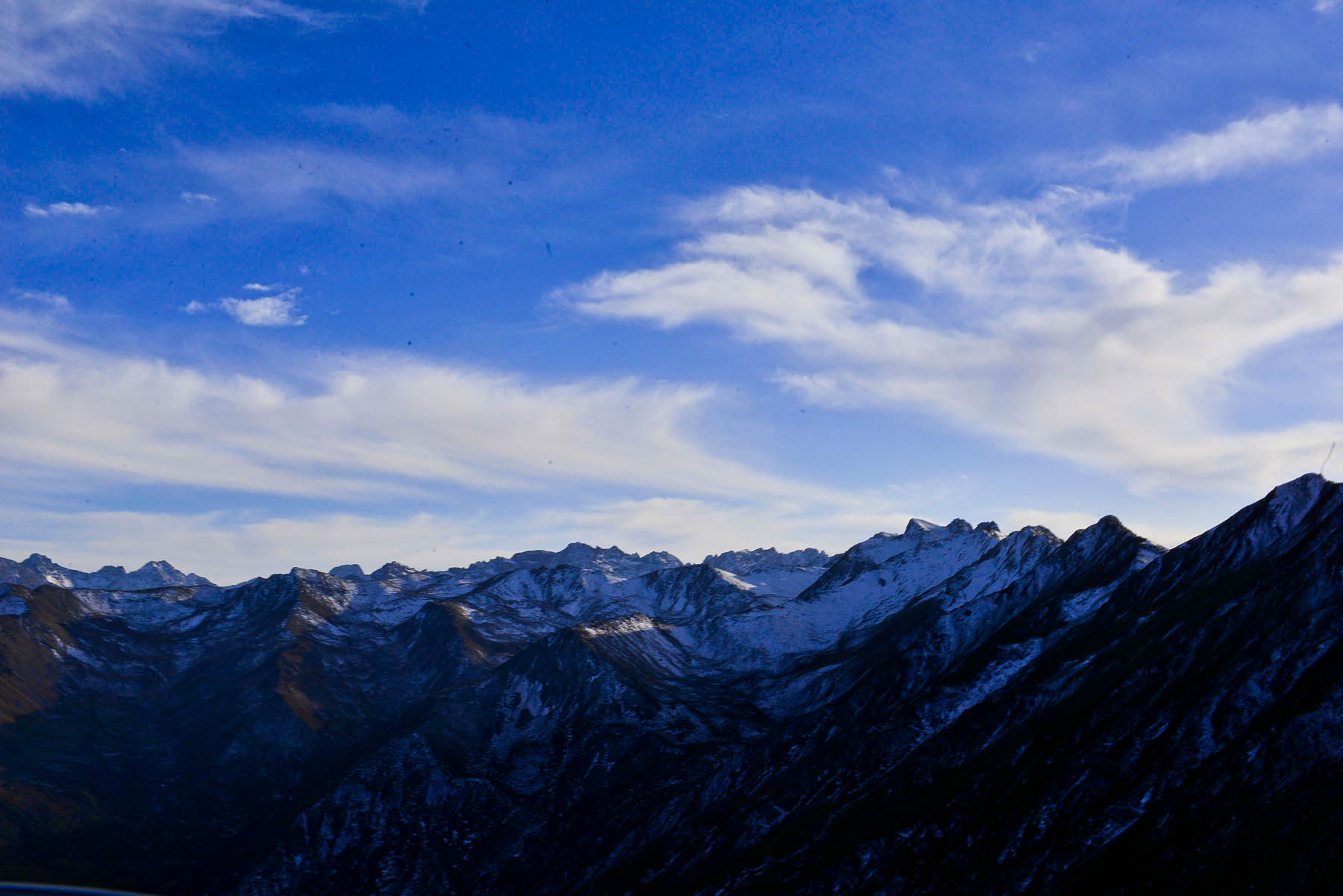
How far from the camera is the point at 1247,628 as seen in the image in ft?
395

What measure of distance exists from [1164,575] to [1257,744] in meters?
79.1

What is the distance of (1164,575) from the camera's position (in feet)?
556

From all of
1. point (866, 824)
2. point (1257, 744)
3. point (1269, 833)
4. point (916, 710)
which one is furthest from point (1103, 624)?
point (1269, 833)

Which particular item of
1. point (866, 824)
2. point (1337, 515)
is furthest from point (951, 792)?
point (1337, 515)

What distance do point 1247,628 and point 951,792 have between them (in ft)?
144

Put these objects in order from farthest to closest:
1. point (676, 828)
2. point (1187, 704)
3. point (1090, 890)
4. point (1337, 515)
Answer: point (676, 828) → point (1337, 515) → point (1187, 704) → point (1090, 890)

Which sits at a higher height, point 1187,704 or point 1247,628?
point 1247,628

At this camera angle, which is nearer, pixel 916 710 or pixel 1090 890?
pixel 1090 890

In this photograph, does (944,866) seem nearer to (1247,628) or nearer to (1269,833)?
(1269,833)

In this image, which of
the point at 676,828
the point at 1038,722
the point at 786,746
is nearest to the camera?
the point at 1038,722

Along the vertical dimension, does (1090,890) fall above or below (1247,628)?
below

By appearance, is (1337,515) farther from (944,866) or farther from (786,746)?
(786,746)

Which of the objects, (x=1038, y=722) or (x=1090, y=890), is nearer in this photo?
(x=1090, y=890)

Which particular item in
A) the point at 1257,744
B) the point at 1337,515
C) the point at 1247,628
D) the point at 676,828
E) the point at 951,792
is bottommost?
the point at 676,828
